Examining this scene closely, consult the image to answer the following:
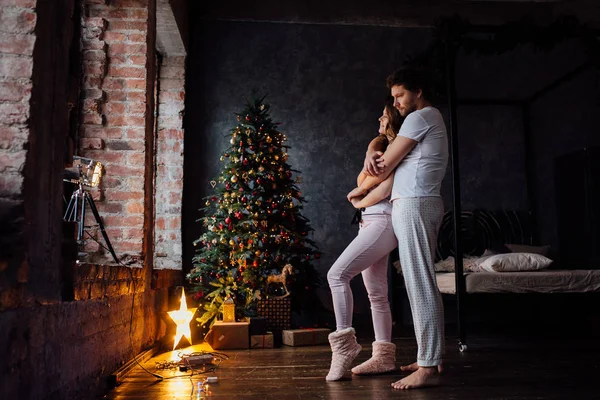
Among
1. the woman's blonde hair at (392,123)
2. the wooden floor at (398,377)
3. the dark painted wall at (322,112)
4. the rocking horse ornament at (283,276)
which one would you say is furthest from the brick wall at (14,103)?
the dark painted wall at (322,112)

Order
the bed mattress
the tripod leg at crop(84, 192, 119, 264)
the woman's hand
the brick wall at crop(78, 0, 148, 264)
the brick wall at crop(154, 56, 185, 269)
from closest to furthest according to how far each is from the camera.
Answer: the woman's hand → the tripod leg at crop(84, 192, 119, 264) → the brick wall at crop(78, 0, 148, 264) → the bed mattress → the brick wall at crop(154, 56, 185, 269)

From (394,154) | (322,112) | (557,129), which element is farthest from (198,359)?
(557,129)

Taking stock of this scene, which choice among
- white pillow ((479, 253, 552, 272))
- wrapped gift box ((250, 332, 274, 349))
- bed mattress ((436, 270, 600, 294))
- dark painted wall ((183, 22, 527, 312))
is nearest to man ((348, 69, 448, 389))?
wrapped gift box ((250, 332, 274, 349))

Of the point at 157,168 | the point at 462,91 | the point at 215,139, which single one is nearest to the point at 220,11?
the point at 215,139

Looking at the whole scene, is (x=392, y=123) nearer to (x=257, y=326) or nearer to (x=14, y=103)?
(x=14, y=103)

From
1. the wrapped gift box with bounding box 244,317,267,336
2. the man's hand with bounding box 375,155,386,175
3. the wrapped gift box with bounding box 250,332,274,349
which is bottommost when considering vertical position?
the wrapped gift box with bounding box 250,332,274,349

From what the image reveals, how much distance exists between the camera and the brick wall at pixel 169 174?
6.36 meters

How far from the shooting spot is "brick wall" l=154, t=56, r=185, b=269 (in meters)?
6.36

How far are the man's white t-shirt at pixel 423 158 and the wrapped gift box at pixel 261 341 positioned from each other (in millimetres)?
2290

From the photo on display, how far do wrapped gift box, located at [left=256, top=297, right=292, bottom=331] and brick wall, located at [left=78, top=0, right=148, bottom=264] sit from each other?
1.57 metres

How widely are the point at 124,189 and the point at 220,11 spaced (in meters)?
3.75

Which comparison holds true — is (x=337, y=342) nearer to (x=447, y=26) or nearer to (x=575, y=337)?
(x=447, y=26)

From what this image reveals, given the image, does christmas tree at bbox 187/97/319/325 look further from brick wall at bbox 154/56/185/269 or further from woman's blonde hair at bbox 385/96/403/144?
woman's blonde hair at bbox 385/96/403/144

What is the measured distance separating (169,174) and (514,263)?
3831mm
